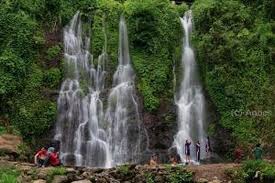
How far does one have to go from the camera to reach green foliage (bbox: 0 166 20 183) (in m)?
20.0

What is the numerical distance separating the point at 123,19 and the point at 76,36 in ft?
Answer: 11.2

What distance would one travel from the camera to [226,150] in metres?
30.2

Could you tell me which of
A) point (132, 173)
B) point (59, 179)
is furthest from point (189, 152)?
point (59, 179)

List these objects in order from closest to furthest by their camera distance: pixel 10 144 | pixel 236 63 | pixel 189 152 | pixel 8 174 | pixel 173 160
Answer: pixel 8 174, pixel 10 144, pixel 173 160, pixel 189 152, pixel 236 63

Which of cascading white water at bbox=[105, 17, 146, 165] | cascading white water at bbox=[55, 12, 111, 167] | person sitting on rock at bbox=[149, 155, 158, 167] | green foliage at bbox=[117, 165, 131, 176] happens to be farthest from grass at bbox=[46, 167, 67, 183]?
cascading white water at bbox=[105, 17, 146, 165]

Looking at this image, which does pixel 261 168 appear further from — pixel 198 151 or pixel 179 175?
pixel 198 151

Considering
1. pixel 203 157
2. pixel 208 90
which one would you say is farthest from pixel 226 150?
pixel 208 90

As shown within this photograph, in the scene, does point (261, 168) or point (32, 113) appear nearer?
point (261, 168)

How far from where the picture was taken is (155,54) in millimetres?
34375

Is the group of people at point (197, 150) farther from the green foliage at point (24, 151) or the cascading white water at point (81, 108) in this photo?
the green foliage at point (24, 151)

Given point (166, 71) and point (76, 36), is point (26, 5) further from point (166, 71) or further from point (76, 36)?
point (166, 71)

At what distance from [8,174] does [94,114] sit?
10251 millimetres

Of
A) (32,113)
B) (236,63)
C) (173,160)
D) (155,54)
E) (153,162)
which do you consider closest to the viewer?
(153,162)

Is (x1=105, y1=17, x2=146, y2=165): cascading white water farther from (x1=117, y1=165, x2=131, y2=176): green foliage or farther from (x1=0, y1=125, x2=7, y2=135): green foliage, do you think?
(x1=117, y1=165, x2=131, y2=176): green foliage
